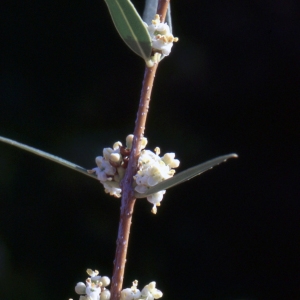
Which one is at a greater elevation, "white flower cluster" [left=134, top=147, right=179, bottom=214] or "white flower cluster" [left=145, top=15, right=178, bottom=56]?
"white flower cluster" [left=145, top=15, right=178, bottom=56]

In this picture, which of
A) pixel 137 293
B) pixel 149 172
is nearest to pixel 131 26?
pixel 149 172

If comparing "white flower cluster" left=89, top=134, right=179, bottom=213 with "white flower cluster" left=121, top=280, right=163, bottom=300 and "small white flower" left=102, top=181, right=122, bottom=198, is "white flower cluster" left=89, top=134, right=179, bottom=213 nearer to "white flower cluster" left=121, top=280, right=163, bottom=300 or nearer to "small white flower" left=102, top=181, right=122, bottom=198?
"small white flower" left=102, top=181, right=122, bottom=198

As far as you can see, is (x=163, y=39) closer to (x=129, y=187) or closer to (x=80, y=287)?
(x=129, y=187)

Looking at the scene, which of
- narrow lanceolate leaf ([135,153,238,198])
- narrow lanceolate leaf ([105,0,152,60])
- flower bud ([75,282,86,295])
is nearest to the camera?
narrow lanceolate leaf ([135,153,238,198])

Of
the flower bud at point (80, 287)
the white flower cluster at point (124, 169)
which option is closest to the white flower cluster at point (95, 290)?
the flower bud at point (80, 287)

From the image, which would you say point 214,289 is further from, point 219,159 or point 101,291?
point 219,159

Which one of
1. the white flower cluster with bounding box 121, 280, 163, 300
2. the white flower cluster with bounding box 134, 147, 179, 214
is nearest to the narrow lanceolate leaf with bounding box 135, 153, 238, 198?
the white flower cluster with bounding box 134, 147, 179, 214

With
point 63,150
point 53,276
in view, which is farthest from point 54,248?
point 63,150
